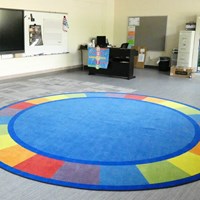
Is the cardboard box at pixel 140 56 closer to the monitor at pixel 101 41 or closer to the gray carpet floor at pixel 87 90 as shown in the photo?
the gray carpet floor at pixel 87 90

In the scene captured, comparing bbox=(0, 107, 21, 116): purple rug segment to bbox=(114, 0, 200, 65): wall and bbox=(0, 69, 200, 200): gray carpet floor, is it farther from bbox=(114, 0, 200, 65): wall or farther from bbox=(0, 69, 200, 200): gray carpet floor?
bbox=(114, 0, 200, 65): wall

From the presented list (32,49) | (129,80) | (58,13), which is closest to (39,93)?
(32,49)

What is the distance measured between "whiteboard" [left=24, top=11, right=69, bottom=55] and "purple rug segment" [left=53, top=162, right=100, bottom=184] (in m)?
5.56

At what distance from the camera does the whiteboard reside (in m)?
7.82

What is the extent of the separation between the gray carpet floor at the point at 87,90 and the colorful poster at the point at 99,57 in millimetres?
356

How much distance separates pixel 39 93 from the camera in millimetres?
6137

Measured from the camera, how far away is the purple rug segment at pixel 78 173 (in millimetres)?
2752

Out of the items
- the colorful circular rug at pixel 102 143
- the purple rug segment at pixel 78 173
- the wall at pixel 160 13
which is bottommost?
the purple rug segment at pixel 78 173

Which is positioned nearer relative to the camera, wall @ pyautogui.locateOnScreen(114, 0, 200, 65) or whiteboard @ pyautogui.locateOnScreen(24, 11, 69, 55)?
whiteboard @ pyautogui.locateOnScreen(24, 11, 69, 55)

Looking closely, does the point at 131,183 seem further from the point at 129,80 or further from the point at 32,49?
the point at 32,49

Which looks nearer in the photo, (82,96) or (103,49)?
(82,96)

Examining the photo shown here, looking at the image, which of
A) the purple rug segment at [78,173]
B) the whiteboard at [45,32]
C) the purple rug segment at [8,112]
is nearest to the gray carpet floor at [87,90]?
the purple rug segment at [78,173]

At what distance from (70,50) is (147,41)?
9.84 ft

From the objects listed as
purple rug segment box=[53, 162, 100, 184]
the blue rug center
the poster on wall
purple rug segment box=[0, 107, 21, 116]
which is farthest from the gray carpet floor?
the poster on wall
